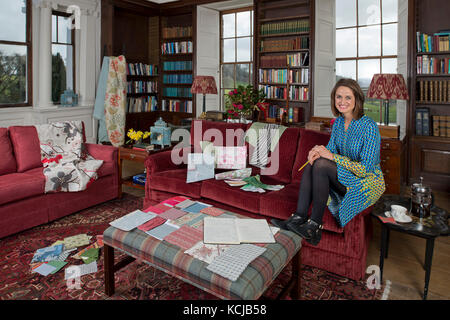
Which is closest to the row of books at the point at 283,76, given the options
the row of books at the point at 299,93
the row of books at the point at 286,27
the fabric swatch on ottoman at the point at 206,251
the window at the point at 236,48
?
the row of books at the point at 299,93

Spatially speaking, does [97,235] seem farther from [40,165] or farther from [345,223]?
[345,223]

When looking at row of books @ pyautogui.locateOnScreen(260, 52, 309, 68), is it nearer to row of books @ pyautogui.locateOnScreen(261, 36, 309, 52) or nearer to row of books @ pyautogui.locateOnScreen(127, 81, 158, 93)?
row of books @ pyautogui.locateOnScreen(261, 36, 309, 52)

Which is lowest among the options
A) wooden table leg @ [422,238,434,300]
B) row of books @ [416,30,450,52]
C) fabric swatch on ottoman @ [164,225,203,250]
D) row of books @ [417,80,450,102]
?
wooden table leg @ [422,238,434,300]

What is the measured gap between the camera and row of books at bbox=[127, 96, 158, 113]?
23.2ft

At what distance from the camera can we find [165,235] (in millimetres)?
2070

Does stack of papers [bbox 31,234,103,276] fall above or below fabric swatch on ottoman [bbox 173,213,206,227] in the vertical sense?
below

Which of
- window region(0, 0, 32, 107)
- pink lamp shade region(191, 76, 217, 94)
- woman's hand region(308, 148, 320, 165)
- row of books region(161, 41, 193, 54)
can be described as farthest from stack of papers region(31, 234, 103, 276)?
row of books region(161, 41, 193, 54)

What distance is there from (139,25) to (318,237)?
251 inches

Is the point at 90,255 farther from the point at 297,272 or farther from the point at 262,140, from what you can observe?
the point at 262,140

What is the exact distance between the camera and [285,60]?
5898 mm

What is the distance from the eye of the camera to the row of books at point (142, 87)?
7025 mm

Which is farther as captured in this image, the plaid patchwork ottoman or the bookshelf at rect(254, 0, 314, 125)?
the bookshelf at rect(254, 0, 314, 125)

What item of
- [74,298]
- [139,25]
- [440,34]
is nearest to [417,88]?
[440,34]

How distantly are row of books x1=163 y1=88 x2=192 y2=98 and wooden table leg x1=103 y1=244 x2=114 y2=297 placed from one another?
5391mm
